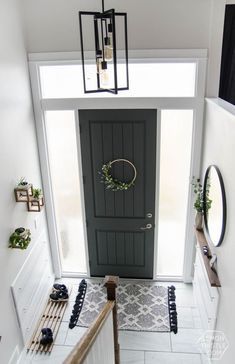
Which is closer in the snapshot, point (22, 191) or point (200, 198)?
point (22, 191)

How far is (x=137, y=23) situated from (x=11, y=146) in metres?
1.84

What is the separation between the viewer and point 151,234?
4164mm

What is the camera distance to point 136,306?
3.99 meters

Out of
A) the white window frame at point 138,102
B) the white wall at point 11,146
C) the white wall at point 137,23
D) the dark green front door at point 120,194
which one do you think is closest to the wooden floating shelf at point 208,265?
the white window frame at point 138,102

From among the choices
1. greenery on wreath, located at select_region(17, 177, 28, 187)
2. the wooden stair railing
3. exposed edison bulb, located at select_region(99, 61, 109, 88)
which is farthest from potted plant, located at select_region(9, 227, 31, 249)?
exposed edison bulb, located at select_region(99, 61, 109, 88)

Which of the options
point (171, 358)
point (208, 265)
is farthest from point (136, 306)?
point (208, 265)

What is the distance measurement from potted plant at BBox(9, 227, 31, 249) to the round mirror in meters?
1.86

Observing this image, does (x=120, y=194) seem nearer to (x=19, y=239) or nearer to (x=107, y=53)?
(x=19, y=239)

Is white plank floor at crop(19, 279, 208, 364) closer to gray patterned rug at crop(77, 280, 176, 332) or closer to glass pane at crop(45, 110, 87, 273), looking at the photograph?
gray patterned rug at crop(77, 280, 176, 332)

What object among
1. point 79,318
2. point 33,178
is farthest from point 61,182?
point 79,318

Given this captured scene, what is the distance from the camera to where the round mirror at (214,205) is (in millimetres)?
2746

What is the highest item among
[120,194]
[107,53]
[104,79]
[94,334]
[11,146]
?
[107,53]

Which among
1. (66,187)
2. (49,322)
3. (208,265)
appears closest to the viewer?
(208,265)

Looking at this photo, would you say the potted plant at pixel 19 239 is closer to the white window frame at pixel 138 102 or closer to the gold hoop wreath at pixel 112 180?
the white window frame at pixel 138 102
